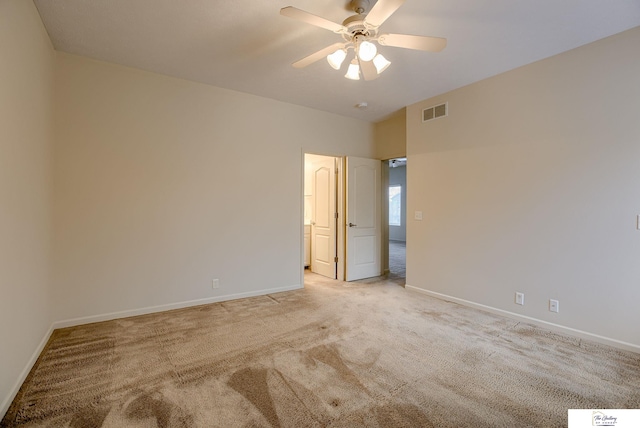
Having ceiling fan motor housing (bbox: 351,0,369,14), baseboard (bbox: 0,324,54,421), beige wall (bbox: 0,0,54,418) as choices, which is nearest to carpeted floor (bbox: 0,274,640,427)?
baseboard (bbox: 0,324,54,421)

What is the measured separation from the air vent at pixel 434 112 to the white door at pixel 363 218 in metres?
1.23

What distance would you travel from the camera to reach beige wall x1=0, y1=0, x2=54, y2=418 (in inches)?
68.8

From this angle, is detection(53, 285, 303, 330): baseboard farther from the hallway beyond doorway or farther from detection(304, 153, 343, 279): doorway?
the hallway beyond doorway

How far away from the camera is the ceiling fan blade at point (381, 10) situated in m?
1.68

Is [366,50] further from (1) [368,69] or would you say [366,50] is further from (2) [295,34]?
(2) [295,34]

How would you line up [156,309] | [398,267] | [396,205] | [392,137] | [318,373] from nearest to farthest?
[318,373], [156,309], [392,137], [398,267], [396,205]

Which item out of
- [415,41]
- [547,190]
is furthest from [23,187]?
[547,190]

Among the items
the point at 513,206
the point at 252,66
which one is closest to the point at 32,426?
the point at 252,66

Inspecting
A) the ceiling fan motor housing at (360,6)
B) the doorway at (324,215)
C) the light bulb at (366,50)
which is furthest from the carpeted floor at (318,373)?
the ceiling fan motor housing at (360,6)

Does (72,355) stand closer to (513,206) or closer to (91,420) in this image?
(91,420)

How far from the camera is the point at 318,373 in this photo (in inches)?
84.4

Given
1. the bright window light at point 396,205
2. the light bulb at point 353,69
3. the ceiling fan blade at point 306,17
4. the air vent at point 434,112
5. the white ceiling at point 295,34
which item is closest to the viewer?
the ceiling fan blade at point 306,17

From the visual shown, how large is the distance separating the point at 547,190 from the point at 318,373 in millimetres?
2846

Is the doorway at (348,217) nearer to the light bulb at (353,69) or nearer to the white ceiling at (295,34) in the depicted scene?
the white ceiling at (295,34)
